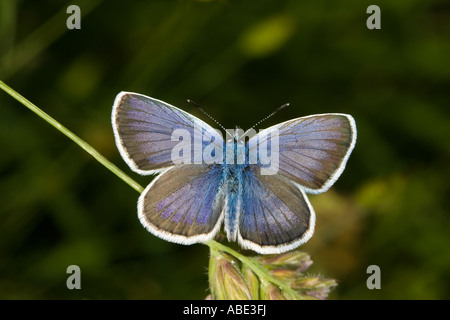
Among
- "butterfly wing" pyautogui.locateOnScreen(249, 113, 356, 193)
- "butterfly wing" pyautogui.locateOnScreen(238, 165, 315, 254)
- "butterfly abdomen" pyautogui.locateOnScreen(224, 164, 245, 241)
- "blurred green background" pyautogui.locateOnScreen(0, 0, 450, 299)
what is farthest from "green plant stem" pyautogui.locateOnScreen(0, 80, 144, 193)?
"blurred green background" pyautogui.locateOnScreen(0, 0, 450, 299)

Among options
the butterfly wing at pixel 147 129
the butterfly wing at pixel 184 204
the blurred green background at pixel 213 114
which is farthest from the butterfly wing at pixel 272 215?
the blurred green background at pixel 213 114

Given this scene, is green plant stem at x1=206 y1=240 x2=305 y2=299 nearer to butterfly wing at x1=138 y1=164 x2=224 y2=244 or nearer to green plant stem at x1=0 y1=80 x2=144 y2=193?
butterfly wing at x1=138 y1=164 x2=224 y2=244

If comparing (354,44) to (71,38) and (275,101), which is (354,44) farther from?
(71,38)

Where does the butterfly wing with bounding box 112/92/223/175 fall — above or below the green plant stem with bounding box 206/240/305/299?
above

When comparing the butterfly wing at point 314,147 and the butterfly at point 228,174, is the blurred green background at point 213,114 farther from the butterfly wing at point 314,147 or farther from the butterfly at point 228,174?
the butterfly wing at point 314,147

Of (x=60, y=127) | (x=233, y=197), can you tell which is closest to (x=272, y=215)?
(x=233, y=197)

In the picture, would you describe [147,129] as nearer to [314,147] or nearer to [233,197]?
[233,197]
